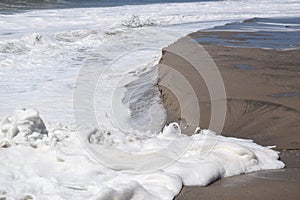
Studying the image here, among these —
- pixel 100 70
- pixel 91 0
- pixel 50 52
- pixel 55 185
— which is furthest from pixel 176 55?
pixel 91 0

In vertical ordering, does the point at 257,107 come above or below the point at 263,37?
above

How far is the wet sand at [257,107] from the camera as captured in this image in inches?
146

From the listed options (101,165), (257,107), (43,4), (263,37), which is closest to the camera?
(101,165)

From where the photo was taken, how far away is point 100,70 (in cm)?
922

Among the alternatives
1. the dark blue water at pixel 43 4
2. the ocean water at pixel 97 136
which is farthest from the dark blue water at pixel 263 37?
the dark blue water at pixel 43 4

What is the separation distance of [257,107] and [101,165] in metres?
2.60

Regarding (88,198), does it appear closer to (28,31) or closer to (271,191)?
(271,191)

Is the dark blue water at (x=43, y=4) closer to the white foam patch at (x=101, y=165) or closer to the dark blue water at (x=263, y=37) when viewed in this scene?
the dark blue water at (x=263, y=37)

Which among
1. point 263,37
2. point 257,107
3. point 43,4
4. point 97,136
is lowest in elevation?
point 43,4

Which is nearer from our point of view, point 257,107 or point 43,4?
point 257,107

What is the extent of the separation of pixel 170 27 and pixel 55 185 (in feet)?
48.3

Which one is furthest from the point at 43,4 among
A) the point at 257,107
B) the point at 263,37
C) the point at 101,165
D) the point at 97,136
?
the point at 101,165

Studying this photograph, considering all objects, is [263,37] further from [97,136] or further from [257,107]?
[97,136]

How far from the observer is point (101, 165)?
4.14 metres
